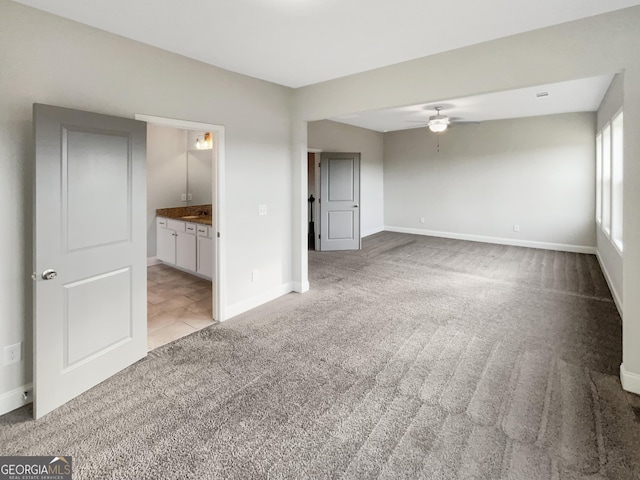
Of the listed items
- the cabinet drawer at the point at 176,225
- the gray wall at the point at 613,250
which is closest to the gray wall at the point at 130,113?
the cabinet drawer at the point at 176,225

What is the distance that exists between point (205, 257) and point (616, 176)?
18.7 feet

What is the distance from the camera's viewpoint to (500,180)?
25.2 ft

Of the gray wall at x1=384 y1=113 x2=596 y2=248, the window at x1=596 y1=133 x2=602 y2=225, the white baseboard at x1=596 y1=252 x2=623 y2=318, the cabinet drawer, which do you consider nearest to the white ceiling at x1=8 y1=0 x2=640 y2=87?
the cabinet drawer

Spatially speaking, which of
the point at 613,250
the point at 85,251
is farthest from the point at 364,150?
the point at 85,251

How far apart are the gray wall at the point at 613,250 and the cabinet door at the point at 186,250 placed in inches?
217

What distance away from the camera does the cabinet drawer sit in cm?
530

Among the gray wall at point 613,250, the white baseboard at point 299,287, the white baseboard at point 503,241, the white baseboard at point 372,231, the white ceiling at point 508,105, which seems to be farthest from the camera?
the white baseboard at point 372,231

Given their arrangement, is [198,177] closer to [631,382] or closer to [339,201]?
[339,201]

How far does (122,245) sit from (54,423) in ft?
4.06

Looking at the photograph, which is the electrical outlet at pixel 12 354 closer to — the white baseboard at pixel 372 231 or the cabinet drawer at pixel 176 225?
the cabinet drawer at pixel 176 225

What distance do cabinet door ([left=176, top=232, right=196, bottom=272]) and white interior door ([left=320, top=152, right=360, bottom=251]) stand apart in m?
2.98

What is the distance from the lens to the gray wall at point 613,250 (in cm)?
387

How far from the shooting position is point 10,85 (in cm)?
212

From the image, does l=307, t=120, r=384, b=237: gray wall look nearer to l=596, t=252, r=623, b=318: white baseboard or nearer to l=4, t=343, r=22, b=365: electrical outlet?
l=596, t=252, r=623, b=318: white baseboard
